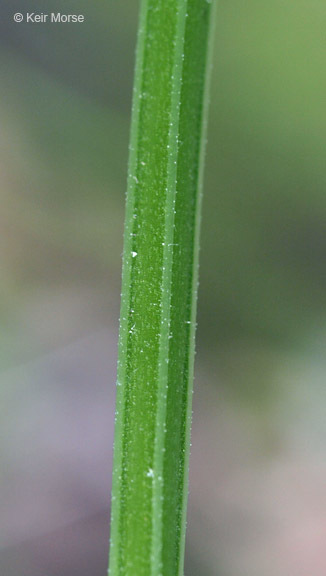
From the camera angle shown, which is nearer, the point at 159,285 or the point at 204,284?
the point at 159,285

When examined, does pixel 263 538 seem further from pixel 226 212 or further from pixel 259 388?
pixel 226 212

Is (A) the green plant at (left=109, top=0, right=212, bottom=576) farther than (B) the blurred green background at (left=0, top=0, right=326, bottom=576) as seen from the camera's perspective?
No

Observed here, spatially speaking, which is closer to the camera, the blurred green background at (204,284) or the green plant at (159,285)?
the green plant at (159,285)

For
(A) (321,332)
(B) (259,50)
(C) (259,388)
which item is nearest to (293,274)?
(A) (321,332)
